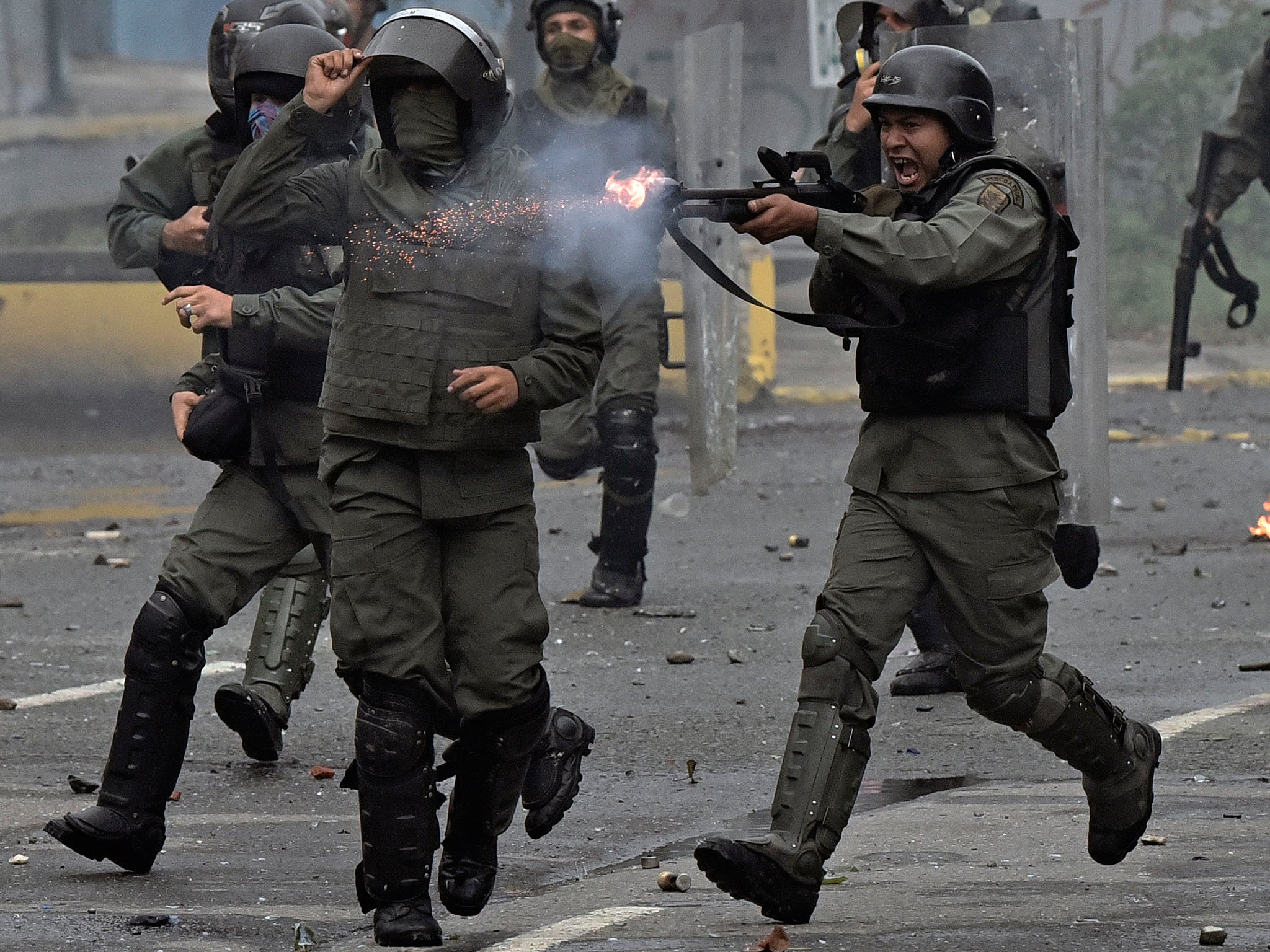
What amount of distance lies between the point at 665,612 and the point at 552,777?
10.9ft

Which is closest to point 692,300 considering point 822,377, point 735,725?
point 735,725

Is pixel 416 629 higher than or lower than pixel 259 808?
higher

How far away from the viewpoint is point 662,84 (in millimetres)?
16844

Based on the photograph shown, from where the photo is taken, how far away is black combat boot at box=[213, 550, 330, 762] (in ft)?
18.5

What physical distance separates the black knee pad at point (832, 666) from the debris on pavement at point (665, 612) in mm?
3716

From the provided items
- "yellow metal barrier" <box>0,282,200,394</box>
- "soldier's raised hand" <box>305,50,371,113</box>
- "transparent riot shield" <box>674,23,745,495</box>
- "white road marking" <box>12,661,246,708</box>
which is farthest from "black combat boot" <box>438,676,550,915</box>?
"yellow metal barrier" <box>0,282,200,394</box>

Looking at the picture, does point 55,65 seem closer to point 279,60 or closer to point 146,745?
point 279,60

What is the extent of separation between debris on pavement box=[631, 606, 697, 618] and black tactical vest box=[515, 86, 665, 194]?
159 centimetres

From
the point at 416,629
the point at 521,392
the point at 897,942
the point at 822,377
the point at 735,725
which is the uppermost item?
the point at 521,392

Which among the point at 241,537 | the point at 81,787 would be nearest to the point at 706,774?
the point at 241,537

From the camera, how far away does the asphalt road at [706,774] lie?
416 centimetres

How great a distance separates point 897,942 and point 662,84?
44.1ft

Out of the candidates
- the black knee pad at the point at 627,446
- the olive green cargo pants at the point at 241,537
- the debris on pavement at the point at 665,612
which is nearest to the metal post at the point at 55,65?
the black knee pad at the point at 627,446

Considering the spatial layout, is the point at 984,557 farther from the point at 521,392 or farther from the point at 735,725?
the point at 735,725
